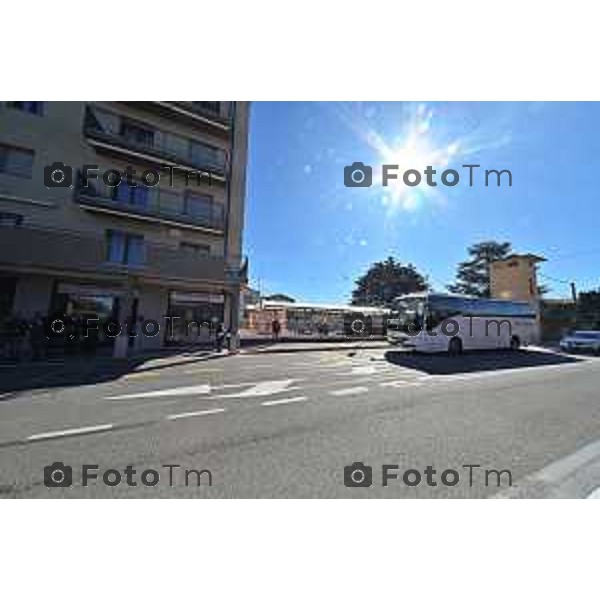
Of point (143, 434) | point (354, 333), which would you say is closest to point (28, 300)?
point (143, 434)

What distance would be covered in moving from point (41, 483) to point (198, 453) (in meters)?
1.60

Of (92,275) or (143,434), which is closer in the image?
(143,434)

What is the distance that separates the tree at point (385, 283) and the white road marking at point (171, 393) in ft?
177

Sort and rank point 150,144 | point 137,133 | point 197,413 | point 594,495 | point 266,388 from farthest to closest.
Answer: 1. point 150,144
2. point 137,133
3. point 266,388
4. point 197,413
5. point 594,495

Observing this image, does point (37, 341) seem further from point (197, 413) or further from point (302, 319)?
point (302, 319)

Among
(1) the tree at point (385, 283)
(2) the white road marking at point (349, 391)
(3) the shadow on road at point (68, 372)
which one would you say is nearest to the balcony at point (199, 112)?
(3) the shadow on road at point (68, 372)

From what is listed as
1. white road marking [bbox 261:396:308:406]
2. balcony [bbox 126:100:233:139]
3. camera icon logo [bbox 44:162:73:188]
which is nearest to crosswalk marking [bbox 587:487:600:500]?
white road marking [bbox 261:396:308:406]

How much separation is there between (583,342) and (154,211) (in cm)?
2507

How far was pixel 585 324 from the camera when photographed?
32.3 meters

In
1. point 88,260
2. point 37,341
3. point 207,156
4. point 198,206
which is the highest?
point 207,156

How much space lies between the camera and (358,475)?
4.12 metres

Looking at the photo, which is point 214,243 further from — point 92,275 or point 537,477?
point 537,477

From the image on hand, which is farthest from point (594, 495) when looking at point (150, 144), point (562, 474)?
point (150, 144)

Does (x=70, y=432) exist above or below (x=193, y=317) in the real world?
below
